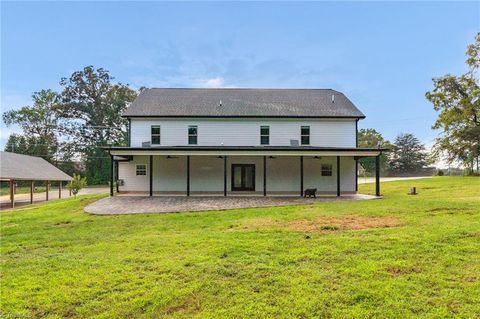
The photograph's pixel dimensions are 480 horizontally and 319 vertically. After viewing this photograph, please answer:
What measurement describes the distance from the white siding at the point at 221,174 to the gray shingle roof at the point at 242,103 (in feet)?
10.1

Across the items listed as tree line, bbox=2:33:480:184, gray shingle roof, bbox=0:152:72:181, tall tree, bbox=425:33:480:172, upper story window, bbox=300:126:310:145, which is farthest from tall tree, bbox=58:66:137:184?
tall tree, bbox=425:33:480:172

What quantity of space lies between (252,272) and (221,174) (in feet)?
54.3

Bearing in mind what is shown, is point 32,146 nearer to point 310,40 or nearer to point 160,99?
point 160,99

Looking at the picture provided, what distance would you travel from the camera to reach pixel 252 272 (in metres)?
5.36

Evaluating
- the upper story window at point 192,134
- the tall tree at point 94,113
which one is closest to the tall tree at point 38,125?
the tall tree at point 94,113

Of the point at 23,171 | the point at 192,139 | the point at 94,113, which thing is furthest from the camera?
the point at 94,113

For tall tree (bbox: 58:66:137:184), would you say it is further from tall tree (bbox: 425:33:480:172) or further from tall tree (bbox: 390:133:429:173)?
tall tree (bbox: 390:133:429:173)

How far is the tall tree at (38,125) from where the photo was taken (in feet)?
175

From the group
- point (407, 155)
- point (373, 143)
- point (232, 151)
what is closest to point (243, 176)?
point (232, 151)

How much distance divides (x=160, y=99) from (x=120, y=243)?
18.3m

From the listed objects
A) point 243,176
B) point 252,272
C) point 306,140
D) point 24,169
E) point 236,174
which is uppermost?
point 306,140

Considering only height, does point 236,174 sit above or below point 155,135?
below

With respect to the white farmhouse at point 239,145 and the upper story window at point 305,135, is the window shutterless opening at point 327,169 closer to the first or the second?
the white farmhouse at point 239,145

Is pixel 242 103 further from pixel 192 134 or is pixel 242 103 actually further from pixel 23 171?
pixel 23 171
